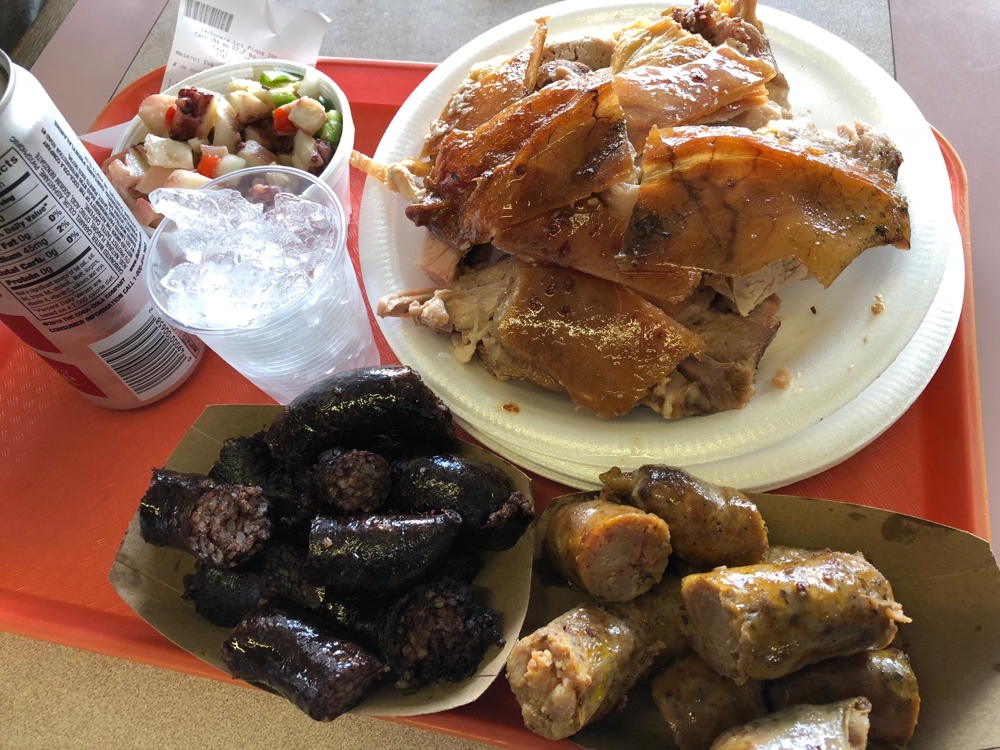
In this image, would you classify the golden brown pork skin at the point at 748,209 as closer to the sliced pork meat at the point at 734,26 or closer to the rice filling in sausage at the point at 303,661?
the sliced pork meat at the point at 734,26

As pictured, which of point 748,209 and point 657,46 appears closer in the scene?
point 748,209

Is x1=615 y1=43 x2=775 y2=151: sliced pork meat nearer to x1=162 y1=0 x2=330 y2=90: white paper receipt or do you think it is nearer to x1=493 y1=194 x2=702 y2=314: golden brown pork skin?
x1=493 y1=194 x2=702 y2=314: golden brown pork skin

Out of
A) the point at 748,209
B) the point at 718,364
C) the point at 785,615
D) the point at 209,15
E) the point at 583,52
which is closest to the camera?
the point at 785,615

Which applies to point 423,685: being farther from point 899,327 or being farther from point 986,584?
point 899,327

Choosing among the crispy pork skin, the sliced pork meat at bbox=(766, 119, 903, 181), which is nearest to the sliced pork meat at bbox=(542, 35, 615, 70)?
the sliced pork meat at bbox=(766, 119, 903, 181)

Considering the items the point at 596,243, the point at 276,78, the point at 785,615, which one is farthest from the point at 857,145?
the point at 276,78

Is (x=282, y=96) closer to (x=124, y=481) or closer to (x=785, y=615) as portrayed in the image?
(x=124, y=481)

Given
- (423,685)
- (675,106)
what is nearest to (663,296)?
(675,106)
